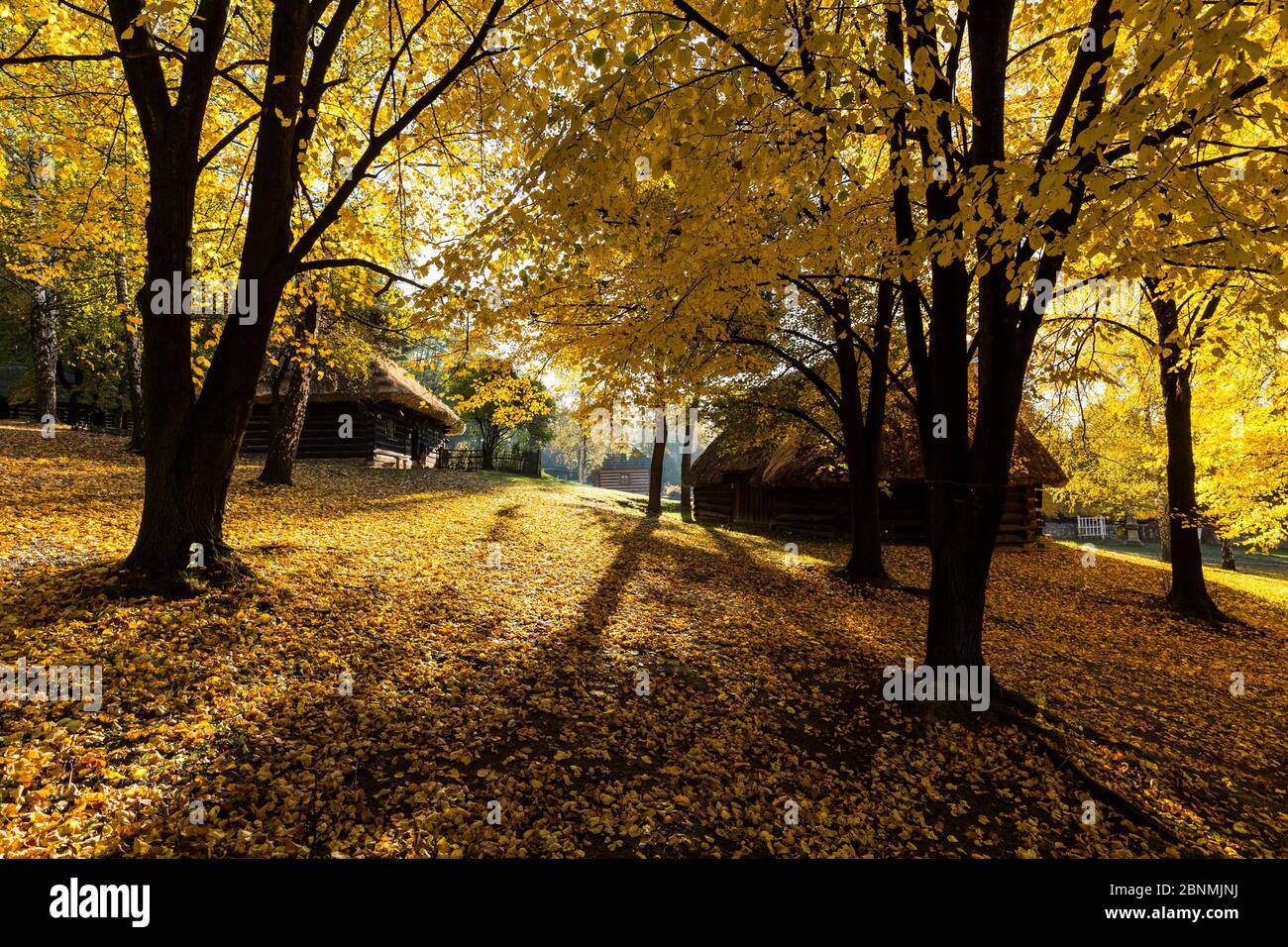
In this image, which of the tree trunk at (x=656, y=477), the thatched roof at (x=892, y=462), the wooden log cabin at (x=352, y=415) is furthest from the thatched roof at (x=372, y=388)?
the thatched roof at (x=892, y=462)

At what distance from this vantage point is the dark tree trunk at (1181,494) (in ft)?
35.6

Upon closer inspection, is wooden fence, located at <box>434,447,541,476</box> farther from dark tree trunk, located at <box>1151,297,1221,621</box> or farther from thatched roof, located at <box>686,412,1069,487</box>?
dark tree trunk, located at <box>1151,297,1221,621</box>

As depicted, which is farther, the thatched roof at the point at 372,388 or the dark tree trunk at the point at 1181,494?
the thatched roof at the point at 372,388

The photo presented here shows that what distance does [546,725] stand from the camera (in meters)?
4.54

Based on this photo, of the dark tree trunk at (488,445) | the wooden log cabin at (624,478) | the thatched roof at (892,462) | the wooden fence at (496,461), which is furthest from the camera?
the wooden log cabin at (624,478)

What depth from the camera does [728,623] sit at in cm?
769

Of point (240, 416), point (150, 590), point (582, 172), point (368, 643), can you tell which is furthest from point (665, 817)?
point (240, 416)

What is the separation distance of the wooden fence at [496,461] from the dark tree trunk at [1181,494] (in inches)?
1192

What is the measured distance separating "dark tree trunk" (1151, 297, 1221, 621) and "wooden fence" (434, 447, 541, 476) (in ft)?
99.3

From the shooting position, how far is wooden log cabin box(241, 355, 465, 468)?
68.1 feet

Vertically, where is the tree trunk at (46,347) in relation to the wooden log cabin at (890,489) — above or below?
above

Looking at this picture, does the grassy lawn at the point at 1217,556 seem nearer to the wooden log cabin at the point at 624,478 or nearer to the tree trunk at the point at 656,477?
the tree trunk at the point at 656,477
